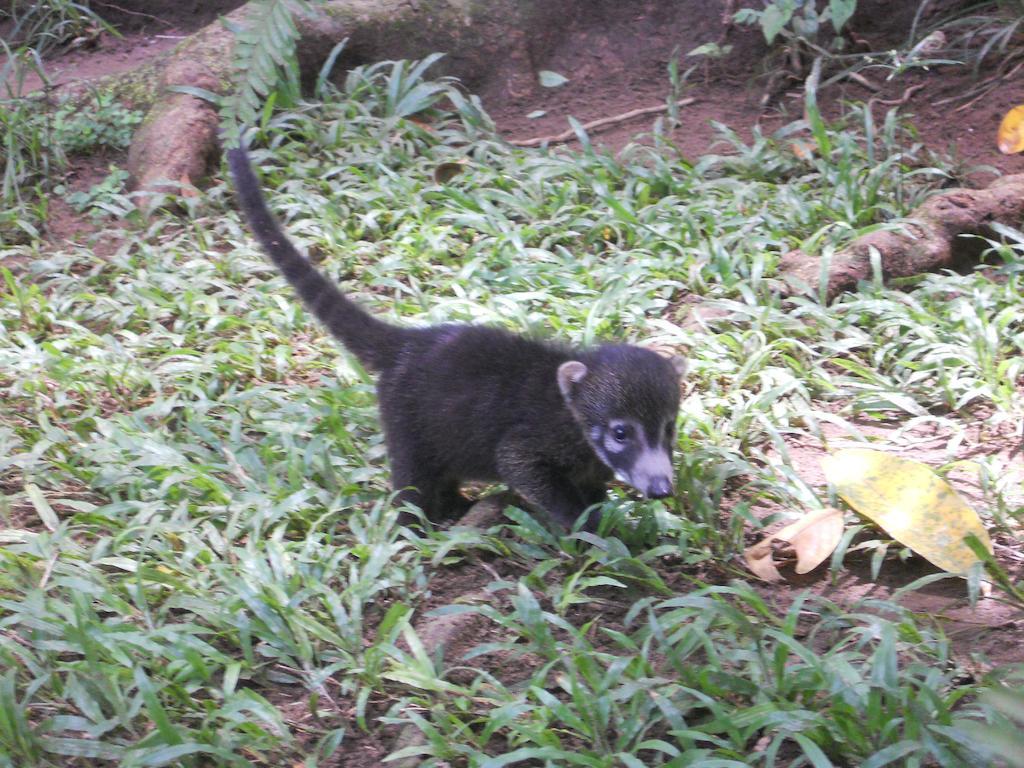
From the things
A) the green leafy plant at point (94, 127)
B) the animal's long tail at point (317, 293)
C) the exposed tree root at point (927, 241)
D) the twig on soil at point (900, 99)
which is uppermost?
the green leafy plant at point (94, 127)

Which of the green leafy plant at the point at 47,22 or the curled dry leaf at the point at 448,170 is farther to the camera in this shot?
the green leafy plant at the point at 47,22

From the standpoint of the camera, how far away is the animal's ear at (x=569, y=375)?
12.5 feet

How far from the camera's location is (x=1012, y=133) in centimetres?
623

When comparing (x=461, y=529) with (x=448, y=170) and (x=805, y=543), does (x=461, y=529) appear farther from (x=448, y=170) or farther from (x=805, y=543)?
(x=448, y=170)

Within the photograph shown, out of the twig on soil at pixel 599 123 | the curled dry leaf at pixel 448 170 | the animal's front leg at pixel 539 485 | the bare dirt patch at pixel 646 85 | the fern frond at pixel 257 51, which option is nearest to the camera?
the fern frond at pixel 257 51

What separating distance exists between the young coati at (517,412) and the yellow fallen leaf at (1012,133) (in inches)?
135

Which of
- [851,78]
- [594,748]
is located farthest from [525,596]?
[851,78]

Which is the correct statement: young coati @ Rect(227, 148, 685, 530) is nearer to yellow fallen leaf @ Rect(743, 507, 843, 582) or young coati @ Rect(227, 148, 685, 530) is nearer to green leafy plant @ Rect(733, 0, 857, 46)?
yellow fallen leaf @ Rect(743, 507, 843, 582)

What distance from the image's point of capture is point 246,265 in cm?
571

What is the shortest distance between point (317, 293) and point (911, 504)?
2.39 metres

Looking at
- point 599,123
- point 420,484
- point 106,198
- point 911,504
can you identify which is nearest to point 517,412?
point 420,484

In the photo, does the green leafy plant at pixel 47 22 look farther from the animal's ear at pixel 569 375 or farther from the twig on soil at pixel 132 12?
the animal's ear at pixel 569 375

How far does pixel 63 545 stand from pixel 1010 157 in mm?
5482

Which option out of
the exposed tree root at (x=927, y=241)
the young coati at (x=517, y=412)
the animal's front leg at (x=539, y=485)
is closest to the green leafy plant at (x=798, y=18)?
the exposed tree root at (x=927, y=241)
